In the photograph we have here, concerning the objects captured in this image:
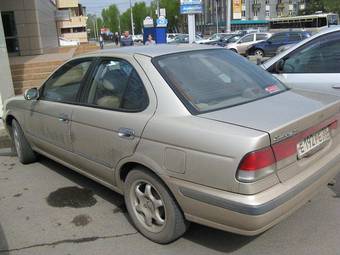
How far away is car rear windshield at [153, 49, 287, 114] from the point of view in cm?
350

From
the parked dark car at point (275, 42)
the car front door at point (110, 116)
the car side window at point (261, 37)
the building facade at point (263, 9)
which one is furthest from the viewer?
the building facade at point (263, 9)

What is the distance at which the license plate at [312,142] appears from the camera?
3.23 metres

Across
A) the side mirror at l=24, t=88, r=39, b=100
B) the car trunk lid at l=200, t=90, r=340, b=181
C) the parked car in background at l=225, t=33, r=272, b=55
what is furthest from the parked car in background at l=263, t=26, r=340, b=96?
the parked car in background at l=225, t=33, r=272, b=55

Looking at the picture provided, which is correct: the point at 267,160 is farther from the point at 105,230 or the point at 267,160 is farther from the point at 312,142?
the point at 105,230

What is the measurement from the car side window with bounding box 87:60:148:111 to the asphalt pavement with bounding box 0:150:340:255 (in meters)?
1.09

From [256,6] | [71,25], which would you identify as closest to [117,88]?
[71,25]

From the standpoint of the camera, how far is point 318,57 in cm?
549

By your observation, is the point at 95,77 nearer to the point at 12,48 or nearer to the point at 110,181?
the point at 110,181

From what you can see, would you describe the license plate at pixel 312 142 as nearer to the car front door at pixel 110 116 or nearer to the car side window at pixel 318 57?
the car front door at pixel 110 116

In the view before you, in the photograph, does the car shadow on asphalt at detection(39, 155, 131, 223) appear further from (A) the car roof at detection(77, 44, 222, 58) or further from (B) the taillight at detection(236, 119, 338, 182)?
(B) the taillight at detection(236, 119, 338, 182)

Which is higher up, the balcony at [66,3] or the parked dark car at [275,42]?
the balcony at [66,3]

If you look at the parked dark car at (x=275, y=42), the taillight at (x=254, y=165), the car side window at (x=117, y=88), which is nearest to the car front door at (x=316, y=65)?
the car side window at (x=117, y=88)

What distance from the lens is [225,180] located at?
9.62 ft

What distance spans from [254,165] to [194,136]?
469mm
